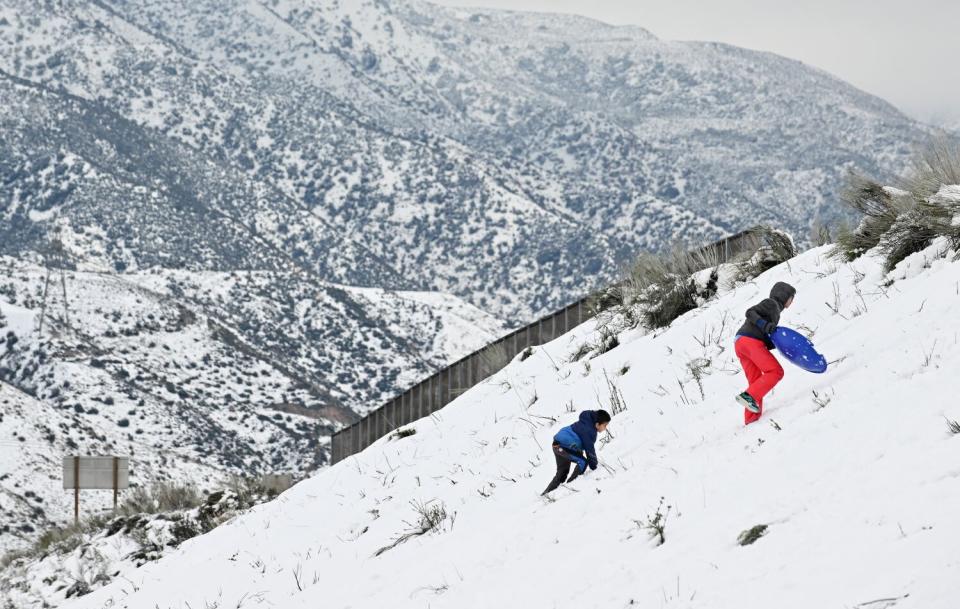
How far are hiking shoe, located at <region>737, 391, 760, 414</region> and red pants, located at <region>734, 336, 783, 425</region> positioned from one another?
35mm

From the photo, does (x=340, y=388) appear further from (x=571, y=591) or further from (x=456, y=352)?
(x=571, y=591)

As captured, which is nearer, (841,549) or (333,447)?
(841,549)

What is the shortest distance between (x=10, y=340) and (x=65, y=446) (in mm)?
22478

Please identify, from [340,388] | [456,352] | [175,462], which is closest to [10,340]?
[175,462]

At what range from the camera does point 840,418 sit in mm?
9117

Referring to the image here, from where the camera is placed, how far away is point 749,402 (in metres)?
9.86

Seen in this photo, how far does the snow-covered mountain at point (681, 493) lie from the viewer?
7.57 m

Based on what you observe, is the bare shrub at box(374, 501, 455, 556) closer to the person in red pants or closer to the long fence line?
the person in red pants

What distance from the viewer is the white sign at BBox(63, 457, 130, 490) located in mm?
28906

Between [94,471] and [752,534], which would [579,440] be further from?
[94,471]

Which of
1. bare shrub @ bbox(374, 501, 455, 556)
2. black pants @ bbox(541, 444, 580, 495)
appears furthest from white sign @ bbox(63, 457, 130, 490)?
black pants @ bbox(541, 444, 580, 495)

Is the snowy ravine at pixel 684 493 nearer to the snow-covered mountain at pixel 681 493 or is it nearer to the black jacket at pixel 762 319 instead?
the snow-covered mountain at pixel 681 493

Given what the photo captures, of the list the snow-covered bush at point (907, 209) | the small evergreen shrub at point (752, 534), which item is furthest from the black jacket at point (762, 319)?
the small evergreen shrub at point (752, 534)

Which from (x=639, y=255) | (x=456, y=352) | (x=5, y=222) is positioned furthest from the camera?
(x=5, y=222)
